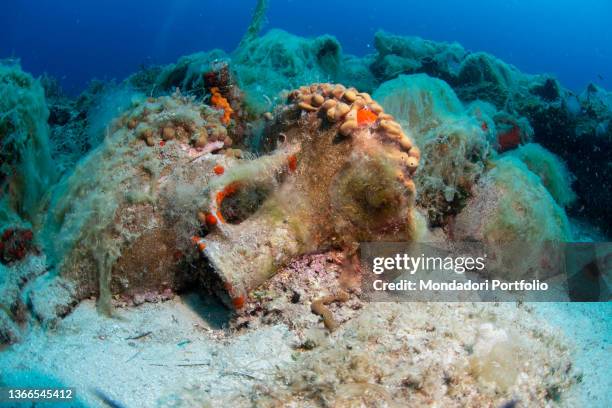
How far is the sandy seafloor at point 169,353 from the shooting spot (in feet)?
7.19

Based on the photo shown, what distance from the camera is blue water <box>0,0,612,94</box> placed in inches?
2463

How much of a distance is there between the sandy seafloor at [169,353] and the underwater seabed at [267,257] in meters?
0.01

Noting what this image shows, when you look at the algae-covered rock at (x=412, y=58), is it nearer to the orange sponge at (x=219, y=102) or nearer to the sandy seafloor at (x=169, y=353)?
the orange sponge at (x=219, y=102)

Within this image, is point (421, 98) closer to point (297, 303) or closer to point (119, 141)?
point (297, 303)

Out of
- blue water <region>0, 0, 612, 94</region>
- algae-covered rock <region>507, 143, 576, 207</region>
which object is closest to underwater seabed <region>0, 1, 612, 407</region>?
algae-covered rock <region>507, 143, 576, 207</region>

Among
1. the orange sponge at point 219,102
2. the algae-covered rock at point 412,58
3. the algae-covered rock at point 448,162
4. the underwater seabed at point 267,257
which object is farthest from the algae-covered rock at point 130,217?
the algae-covered rock at point 412,58

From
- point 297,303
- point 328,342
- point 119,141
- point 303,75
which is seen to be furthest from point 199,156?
point 303,75

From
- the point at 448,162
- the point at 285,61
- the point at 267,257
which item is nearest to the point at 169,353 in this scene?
the point at 267,257

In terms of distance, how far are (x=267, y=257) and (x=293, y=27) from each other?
96.8 metres

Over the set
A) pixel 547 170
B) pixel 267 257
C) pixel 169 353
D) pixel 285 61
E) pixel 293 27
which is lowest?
pixel 169 353

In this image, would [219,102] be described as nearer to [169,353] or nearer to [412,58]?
[169,353]

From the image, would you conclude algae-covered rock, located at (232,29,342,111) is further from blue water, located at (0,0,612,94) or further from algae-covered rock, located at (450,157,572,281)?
blue water, located at (0,0,612,94)

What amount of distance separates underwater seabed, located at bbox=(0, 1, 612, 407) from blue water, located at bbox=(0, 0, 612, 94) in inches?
2059

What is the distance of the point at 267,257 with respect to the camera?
116 inches
